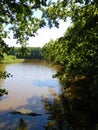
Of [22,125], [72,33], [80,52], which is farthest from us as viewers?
[22,125]

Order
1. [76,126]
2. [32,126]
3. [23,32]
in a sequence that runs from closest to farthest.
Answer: [23,32] → [76,126] → [32,126]

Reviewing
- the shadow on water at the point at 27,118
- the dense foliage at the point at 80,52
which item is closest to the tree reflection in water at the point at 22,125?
the shadow on water at the point at 27,118

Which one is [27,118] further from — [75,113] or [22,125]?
[75,113]

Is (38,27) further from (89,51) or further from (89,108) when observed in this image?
(89,108)

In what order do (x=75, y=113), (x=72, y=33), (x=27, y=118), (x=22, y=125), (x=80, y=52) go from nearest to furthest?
(x=72, y=33) < (x=80, y=52) < (x=22, y=125) < (x=75, y=113) < (x=27, y=118)

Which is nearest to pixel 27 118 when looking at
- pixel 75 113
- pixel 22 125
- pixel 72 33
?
pixel 22 125

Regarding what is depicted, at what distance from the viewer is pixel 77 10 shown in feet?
37.0

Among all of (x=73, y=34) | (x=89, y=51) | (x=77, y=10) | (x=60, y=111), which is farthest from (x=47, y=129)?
(x=77, y=10)

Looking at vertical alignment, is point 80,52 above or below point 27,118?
above

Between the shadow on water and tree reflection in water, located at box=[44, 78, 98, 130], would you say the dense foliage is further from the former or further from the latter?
the shadow on water

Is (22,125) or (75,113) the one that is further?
(75,113)

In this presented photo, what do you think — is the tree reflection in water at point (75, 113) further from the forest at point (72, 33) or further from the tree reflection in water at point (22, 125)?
the tree reflection in water at point (22, 125)

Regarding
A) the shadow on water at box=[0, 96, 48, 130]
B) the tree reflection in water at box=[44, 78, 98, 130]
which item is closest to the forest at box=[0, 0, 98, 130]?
the tree reflection in water at box=[44, 78, 98, 130]

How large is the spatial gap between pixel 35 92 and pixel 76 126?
589 inches
